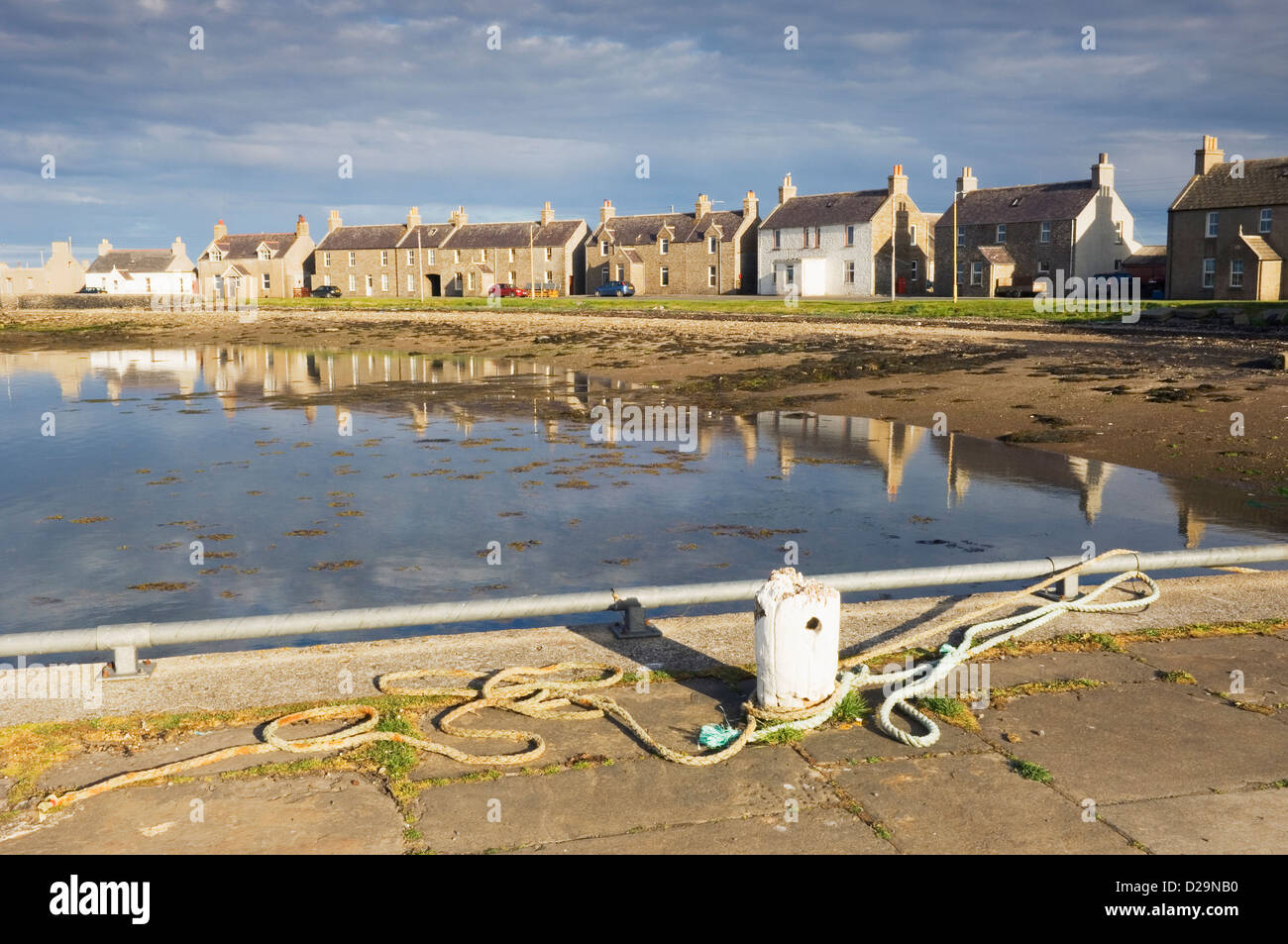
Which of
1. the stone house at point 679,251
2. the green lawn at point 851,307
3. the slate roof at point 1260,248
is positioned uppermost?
the stone house at point 679,251

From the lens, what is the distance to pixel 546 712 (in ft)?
20.7

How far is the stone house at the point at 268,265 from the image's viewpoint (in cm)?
11169

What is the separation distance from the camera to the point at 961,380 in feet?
88.7

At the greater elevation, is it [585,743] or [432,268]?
[432,268]

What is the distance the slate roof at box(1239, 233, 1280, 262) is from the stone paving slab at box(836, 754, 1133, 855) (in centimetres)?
6357

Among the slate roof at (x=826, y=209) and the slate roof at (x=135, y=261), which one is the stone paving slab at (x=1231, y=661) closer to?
the slate roof at (x=826, y=209)

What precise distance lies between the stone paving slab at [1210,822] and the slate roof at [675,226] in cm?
8588

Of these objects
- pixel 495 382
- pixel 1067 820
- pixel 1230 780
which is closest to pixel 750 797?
pixel 1067 820

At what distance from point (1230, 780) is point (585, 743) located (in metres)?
3.18

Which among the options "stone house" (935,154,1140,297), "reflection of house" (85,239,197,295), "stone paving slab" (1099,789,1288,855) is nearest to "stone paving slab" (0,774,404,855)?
"stone paving slab" (1099,789,1288,855)

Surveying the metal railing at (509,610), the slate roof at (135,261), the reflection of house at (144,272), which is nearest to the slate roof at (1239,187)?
the metal railing at (509,610)

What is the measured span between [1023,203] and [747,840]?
246 feet

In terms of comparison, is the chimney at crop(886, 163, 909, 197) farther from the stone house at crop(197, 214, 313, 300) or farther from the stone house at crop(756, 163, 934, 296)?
the stone house at crop(197, 214, 313, 300)
